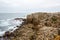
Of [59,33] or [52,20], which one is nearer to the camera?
[59,33]

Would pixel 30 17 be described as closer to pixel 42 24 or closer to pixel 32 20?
pixel 32 20

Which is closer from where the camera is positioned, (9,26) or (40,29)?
(40,29)

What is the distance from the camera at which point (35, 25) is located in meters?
13.8

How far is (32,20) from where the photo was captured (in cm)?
1465

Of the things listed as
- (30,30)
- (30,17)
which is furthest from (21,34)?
(30,17)

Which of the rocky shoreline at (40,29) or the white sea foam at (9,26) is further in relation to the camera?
the white sea foam at (9,26)

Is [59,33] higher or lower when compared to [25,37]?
higher

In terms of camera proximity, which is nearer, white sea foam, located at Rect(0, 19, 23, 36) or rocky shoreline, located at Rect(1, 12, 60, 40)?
rocky shoreline, located at Rect(1, 12, 60, 40)

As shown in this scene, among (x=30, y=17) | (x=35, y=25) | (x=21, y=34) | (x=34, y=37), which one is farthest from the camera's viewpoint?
(x=30, y=17)

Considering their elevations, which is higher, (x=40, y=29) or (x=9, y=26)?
(x=40, y=29)

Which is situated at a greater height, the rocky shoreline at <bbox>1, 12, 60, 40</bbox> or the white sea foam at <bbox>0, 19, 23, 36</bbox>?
the rocky shoreline at <bbox>1, 12, 60, 40</bbox>

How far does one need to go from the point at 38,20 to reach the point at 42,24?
1242 millimetres

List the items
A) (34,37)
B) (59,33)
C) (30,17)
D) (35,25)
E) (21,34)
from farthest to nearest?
1. (30,17)
2. (35,25)
3. (21,34)
4. (34,37)
5. (59,33)

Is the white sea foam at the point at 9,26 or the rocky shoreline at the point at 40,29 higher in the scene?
the rocky shoreline at the point at 40,29
